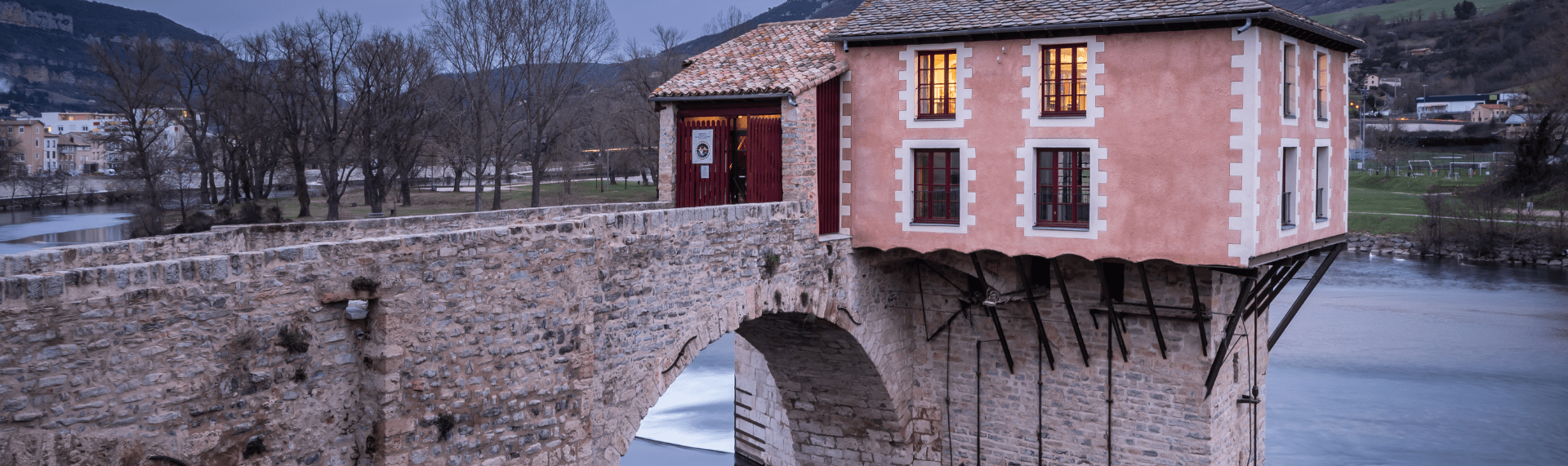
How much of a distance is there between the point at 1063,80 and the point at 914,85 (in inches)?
67.1

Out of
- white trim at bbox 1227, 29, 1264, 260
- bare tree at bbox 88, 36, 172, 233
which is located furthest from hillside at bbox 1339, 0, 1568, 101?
bare tree at bbox 88, 36, 172, 233

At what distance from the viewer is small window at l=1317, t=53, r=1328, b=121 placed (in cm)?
1338

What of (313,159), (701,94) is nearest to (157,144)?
(313,159)

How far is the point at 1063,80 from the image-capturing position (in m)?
12.1

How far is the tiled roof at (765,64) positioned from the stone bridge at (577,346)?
5.21ft

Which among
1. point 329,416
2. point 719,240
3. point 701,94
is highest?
point 701,94

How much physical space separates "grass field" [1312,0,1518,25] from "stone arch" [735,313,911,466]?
103811mm

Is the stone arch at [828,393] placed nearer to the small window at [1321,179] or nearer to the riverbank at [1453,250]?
the small window at [1321,179]

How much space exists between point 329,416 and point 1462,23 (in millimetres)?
105517

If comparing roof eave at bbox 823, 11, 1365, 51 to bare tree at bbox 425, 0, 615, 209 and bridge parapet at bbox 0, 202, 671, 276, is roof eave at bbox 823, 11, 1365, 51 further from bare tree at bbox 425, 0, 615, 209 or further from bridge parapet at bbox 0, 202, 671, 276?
bare tree at bbox 425, 0, 615, 209

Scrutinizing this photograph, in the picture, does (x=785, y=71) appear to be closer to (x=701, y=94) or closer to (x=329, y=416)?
(x=701, y=94)

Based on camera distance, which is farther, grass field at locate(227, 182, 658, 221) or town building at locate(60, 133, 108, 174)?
town building at locate(60, 133, 108, 174)

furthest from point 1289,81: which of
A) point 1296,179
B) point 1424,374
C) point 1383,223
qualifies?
point 1383,223

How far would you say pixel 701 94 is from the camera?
1323 cm
